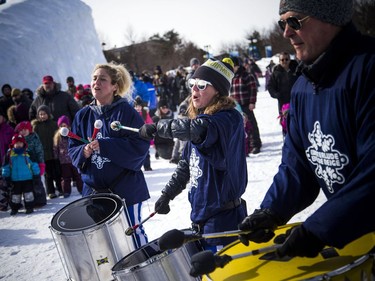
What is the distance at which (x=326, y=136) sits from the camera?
4.58ft

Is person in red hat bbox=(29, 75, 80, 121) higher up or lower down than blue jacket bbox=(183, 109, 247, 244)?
higher up

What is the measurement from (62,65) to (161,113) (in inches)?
530

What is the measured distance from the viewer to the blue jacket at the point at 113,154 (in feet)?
9.56

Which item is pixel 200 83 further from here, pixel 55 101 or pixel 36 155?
pixel 55 101

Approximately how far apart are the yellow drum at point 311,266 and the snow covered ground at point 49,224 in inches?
116

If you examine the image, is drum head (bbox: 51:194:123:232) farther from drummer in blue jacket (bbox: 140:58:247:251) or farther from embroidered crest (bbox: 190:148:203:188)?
embroidered crest (bbox: 190:148:203:188)

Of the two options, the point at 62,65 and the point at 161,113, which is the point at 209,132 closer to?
the point at 161,113

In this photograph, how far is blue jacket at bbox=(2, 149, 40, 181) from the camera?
6.06 meters

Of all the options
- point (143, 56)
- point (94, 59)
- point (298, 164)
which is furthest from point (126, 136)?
point (143, 56)

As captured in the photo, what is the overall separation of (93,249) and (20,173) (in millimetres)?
4458

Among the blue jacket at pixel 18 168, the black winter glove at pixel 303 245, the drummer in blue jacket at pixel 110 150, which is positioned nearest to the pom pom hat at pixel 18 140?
the blue jacket at pixel 18 168

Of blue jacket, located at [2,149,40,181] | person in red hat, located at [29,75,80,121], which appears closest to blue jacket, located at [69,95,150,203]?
blue jacket, located at [2,149,40,181]

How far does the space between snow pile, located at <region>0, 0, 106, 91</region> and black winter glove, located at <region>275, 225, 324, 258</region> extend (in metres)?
18.3

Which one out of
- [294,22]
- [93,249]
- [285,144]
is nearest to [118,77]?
[93,249]
